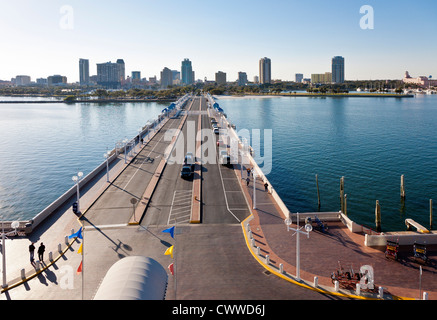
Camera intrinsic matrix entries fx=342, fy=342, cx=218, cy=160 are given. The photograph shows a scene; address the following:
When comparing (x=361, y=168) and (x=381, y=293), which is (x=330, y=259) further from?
(x=361, y=168)

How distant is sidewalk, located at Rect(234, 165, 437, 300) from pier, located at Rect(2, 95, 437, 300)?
0.07 meters

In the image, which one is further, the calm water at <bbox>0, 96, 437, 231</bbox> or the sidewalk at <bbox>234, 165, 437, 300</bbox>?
the calm water at <bbox>0, 96, 437, 231</bbox>

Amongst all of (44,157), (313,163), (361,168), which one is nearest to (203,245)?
(361,168)

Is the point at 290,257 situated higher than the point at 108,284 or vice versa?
the point at 108,284

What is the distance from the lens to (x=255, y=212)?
33031 mm

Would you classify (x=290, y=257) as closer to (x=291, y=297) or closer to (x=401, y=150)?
(x=291, y=297)

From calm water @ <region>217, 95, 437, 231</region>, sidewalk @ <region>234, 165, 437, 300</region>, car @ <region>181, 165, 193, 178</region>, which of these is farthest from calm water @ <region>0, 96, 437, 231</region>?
sidewalk @ <region>234, 165, 437, 300</region>

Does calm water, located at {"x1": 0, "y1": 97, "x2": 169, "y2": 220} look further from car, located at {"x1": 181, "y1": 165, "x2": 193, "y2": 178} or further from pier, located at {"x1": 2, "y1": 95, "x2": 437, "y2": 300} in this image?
car, located at {"x1": 181, "y1": 165, "x2": 193, "y2": 178}

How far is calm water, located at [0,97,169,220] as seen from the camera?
166 feet

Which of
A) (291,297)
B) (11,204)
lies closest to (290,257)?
(291,297)

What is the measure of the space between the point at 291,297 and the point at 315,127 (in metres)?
108

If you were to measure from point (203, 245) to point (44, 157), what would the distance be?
66158 millimetres

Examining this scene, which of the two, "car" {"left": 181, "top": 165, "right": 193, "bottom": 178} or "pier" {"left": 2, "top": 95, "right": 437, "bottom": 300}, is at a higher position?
"car" {"left": 181, "top": 165, "right": 193, "bottom": 178}
